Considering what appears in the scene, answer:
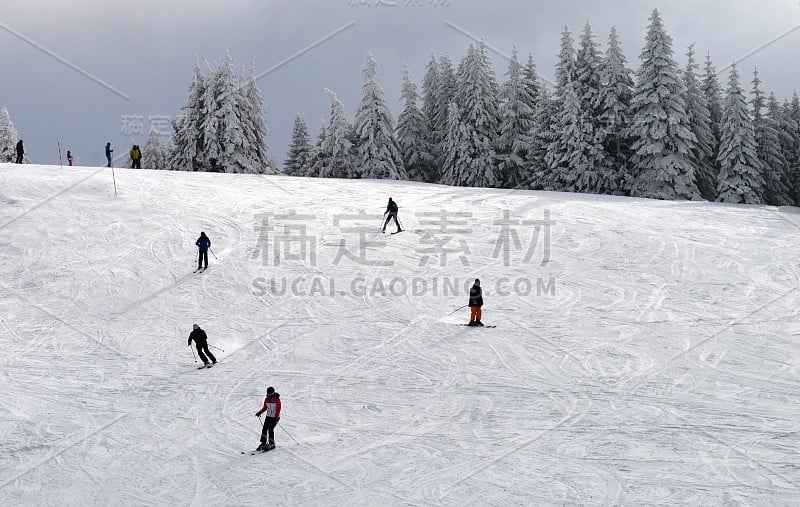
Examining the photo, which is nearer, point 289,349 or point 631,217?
point 289,349

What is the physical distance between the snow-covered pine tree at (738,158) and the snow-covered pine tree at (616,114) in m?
5.90

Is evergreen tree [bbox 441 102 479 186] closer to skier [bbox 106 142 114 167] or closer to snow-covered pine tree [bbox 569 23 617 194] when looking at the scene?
snow-covered pine tree [bbox 569 23 617 194]

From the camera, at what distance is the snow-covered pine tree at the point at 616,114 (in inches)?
1702

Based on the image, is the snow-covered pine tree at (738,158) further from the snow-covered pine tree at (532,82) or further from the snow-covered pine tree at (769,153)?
the snow-covered pine tree at (532,82)

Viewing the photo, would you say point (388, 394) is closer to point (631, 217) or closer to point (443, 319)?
point (443, 319)

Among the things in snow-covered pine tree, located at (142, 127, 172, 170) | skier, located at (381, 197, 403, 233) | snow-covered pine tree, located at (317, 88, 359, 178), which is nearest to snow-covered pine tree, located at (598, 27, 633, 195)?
snow-covered pine tree, located at (317, 88, 359, 178)

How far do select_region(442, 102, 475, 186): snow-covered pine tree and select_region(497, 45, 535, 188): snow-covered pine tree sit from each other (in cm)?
247

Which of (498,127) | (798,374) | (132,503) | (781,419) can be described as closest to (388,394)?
(132,503)

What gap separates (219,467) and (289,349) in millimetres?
5734

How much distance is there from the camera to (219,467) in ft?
38.7

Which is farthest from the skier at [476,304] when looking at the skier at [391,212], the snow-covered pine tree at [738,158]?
the snow-covered pine tree at [738,158]

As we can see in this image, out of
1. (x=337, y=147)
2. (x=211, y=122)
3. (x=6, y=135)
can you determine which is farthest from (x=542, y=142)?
(x=6, y=135)

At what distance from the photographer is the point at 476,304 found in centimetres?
1833

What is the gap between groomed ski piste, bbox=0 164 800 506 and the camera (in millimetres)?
11336
